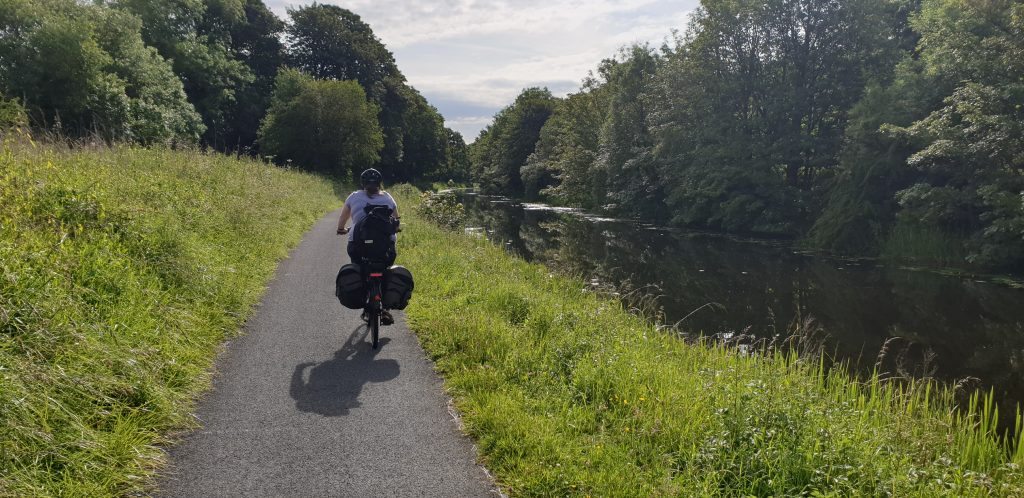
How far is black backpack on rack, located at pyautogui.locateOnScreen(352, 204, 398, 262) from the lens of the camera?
20.8ft

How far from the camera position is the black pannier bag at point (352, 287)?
641 cm

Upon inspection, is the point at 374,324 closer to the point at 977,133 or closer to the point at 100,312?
the point at 100,312

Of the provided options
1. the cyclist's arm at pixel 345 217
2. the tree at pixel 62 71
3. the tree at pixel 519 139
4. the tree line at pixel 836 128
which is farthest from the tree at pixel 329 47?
the cyclist's arm at pixel 345 217

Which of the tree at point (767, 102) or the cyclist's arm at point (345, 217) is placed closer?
the cyclist's arm at point (345, 217)

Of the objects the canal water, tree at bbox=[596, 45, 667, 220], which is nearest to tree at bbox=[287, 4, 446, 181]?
tree at bbox=[596, 45, 667, 220]

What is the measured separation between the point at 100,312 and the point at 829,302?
1348 centimetres

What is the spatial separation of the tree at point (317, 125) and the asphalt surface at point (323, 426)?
37519mm

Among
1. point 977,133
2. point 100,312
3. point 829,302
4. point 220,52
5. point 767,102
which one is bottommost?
point 829,302

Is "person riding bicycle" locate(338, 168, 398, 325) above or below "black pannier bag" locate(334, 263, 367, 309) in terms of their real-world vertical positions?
above

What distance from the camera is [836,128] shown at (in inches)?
1059

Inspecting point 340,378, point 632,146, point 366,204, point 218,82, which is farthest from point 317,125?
point 340,378

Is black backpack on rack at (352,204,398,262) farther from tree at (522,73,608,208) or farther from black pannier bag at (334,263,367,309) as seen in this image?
tree at (522,73,608,208)

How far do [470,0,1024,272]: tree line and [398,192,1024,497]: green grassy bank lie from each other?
15042 mm

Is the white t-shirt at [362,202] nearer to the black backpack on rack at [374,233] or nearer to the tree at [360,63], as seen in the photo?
the black backpack on rack at [374,233]
